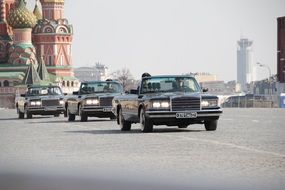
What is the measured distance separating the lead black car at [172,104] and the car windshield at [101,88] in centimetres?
1109

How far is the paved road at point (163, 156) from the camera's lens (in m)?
13.3

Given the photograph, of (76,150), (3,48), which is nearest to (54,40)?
(3,48)

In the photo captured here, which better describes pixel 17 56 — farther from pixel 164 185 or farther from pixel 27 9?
pixel 164 185

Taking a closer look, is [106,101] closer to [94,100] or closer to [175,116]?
[94,100]

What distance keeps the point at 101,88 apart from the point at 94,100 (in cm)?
172

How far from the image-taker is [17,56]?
172125mm

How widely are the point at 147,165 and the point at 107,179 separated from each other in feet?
6.78

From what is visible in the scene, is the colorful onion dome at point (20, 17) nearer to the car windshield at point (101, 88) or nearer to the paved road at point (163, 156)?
the car windshield at point (101, 88)

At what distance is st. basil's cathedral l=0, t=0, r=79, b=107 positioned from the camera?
559 ft

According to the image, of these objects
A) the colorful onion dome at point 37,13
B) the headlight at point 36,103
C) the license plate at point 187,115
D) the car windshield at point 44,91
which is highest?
the colorful onion dome at point 37,13

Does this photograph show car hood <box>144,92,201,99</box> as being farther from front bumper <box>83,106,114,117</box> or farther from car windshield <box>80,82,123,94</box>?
car windshield <box>80,82,123,94</box>

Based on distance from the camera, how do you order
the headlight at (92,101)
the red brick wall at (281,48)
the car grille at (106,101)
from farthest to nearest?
1. the red brick wall at (281,48)
2. the headlight at (92,101)
3. the car grille at (106,101)

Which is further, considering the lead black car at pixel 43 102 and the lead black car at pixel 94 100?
the lead black car at pixel 43 102

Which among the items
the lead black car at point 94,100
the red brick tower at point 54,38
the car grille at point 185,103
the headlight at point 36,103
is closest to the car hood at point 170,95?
the car grille at point 185,103
